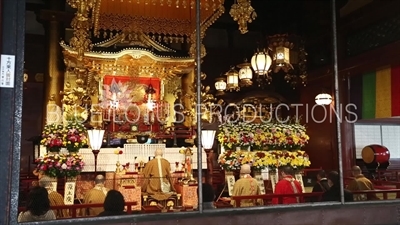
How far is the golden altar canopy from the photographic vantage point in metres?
5.82

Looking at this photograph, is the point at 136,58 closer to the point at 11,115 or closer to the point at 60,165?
the point at 60,165

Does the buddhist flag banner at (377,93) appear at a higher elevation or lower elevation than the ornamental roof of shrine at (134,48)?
lower

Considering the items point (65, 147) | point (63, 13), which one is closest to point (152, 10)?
point (65, 147)

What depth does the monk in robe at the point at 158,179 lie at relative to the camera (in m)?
5.88

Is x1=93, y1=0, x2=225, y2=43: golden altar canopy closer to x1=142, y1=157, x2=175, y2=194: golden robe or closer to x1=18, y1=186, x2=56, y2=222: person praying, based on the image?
x1=142, y1=157, x2=175, y2=194: golden robe

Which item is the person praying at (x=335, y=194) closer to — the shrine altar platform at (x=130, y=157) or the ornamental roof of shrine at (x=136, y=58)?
the shrine altar platform at (x=130, y=157)

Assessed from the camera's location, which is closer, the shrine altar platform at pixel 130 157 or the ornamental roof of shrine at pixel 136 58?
the shrine altar platform at pixel 130 157

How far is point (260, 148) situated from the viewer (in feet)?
18.9

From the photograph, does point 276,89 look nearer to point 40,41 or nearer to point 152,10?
point 152,10

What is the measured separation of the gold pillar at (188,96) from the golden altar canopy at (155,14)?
3.22 metres

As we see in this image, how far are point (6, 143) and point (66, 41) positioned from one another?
777 cm

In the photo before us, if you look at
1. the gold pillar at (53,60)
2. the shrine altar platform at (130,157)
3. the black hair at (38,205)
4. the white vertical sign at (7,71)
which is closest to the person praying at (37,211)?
the black hair at (38,205)

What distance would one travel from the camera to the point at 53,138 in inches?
207

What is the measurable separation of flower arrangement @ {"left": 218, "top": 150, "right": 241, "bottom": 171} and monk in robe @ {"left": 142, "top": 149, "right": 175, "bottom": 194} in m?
0.88
